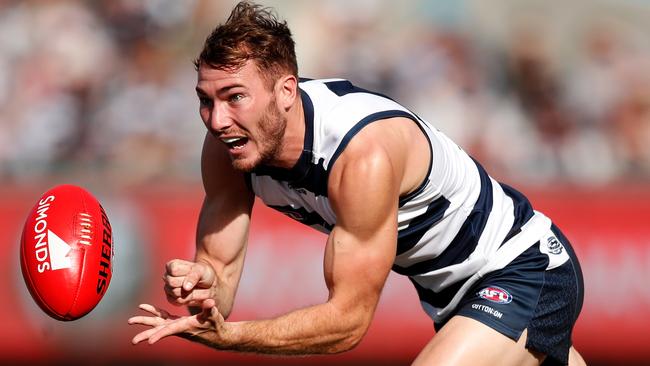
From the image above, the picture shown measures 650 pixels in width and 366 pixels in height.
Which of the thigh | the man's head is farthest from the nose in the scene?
the thigh

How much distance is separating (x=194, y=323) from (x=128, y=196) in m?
3.77

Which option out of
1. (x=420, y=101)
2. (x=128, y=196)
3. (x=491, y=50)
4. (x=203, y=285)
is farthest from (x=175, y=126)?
(x=203, y=285)

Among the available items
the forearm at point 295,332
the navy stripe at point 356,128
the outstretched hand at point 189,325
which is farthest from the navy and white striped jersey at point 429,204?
the outstretched hand at point 189,325

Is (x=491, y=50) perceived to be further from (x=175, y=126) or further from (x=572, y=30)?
(x=175, y=126)

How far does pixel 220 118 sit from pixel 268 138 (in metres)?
0.24

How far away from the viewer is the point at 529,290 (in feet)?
16.4

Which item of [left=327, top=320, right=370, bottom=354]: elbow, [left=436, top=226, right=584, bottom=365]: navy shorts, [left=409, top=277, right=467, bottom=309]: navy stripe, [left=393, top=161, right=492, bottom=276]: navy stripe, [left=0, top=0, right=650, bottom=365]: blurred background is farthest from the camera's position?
[left=0, top=0, right=650, bottom=365]: blurred background

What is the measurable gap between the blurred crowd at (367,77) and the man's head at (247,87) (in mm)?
4185

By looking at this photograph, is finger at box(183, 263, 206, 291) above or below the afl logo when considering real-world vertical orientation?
above

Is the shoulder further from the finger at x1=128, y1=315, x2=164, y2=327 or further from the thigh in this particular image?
the finger at x1=128, y1=315, x2=164, y2=327

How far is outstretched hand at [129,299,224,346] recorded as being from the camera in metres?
4.14

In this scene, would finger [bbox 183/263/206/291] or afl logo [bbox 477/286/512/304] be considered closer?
finger [bbox 183/263/206/291]

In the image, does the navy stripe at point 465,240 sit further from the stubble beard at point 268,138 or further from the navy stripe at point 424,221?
the stubble beard at point 268,138

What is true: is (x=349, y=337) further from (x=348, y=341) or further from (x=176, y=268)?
(x=176, y=268)
